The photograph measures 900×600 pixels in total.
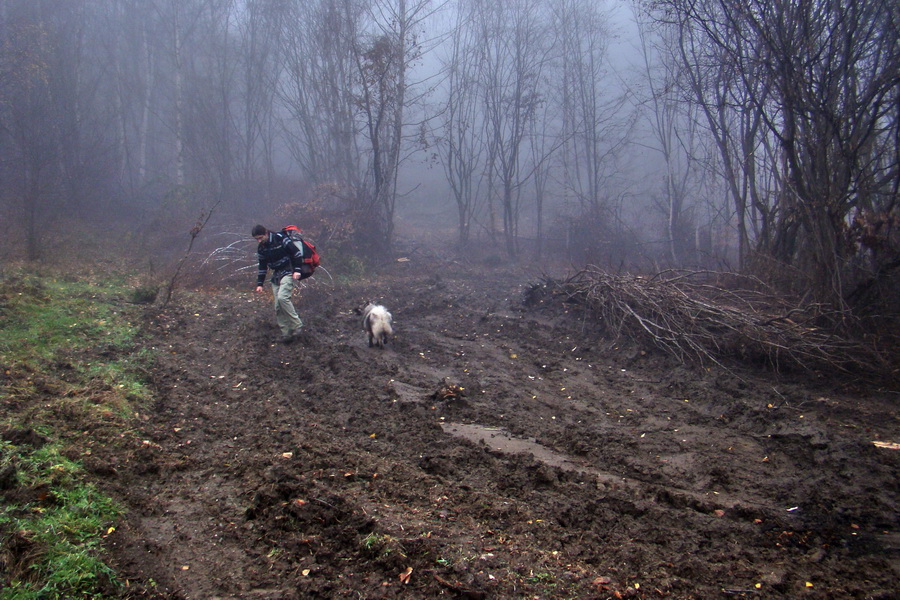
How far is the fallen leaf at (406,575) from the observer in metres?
3.09

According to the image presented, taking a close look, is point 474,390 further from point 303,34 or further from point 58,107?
point 303,34

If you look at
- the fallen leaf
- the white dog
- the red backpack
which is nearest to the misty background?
the white dog

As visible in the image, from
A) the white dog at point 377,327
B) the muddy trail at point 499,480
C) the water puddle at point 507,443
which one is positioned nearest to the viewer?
the muddy trail at point 499,480

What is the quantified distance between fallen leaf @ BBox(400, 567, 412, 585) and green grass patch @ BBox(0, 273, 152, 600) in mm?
1538

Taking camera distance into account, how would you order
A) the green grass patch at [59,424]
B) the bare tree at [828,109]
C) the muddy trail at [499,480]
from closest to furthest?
the green grass patch at [59,424] < the muddy trail at [499,480] < the bare tree at [828,109]

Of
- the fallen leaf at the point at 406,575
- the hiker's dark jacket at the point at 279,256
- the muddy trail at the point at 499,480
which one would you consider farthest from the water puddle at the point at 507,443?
the hiker's dark jacket at the point at 279,256

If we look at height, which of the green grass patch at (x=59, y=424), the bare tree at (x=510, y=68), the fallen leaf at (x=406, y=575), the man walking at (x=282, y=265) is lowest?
the fallen leaf at (x=406, y=575)

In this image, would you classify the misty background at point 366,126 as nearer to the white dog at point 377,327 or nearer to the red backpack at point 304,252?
the white dog at point 377,327

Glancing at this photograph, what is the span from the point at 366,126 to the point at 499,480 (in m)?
17.8

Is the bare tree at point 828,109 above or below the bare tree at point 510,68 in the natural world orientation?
below

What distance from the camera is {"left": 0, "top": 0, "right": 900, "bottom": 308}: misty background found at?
12.8 meters

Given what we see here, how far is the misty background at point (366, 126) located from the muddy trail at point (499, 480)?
414cm

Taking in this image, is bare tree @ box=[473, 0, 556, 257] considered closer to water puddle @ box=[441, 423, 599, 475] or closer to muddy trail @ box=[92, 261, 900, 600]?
muddy trail @ box=[92, 261, 900, 600]

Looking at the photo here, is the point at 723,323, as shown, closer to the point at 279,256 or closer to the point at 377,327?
the point at 377,327
